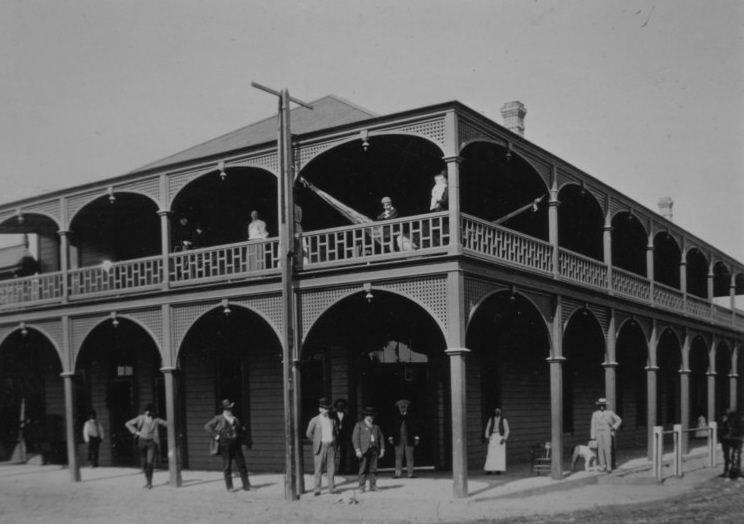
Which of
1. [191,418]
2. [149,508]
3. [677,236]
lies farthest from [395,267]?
[677,236]

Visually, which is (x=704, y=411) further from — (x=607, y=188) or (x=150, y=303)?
(x=150, y=303)

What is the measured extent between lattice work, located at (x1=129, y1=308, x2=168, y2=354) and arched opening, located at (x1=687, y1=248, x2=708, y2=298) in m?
17.3

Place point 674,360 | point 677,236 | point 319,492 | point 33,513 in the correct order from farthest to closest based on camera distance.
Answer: point 674,360, point 677,236, point 319,492, point 33,513

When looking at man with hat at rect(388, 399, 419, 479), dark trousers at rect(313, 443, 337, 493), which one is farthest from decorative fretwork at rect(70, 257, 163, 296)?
man with hat at rect(388, 399, 419, 479)

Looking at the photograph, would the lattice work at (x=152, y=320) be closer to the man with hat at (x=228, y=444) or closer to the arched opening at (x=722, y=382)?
the man with hat at (x=228, y=444)

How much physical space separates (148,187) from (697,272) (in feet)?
75.1

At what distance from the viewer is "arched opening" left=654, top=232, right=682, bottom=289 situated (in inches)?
1059

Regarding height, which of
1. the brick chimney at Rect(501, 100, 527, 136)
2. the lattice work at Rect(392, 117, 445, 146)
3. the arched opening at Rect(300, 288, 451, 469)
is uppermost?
the brick chimney at Rect(501, 100, 527, 136)

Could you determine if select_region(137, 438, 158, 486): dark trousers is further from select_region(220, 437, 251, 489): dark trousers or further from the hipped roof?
the hipped roof

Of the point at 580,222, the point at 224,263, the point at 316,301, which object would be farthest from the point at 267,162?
the point at 580,222

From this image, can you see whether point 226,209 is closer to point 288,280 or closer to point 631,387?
point 288,280

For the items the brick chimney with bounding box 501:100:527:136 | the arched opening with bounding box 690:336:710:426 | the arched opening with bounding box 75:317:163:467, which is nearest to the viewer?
the arched opening with bounding box 75:317:163:467

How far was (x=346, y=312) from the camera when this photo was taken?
1875cm

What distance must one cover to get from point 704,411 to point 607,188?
703 inches
